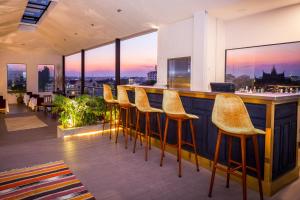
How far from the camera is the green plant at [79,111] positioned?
5.35 meters

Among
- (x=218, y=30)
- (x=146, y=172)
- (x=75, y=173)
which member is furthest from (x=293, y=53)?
(x=75, y=173)

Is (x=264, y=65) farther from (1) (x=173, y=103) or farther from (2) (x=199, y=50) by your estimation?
(1) (x=173, y=103)

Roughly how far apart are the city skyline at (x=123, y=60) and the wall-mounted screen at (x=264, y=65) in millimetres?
3651

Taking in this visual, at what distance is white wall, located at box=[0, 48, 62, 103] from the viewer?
43.8 ft

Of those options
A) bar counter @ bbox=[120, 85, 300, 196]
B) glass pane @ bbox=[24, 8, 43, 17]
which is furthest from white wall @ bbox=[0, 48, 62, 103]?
bar counter @ bbox=[120, 85, 300, 196]

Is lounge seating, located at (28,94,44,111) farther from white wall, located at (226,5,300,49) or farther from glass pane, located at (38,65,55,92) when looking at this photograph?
white wall, located at (226,5,300,49)

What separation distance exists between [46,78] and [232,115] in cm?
1495

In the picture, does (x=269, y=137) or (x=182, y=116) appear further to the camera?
(x=182, y=116)

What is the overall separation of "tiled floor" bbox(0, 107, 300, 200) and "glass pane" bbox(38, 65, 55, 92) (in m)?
11.5

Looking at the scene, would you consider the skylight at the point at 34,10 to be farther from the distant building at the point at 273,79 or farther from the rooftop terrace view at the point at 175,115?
the distant building at the point at 273,79

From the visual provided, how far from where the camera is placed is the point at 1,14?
20.9ft

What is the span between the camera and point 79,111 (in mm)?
5441

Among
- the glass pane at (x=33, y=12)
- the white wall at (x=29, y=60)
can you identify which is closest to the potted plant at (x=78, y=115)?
the glass pane at (x=33, y=12)

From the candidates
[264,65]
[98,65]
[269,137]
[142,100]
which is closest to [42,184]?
[142,100]
